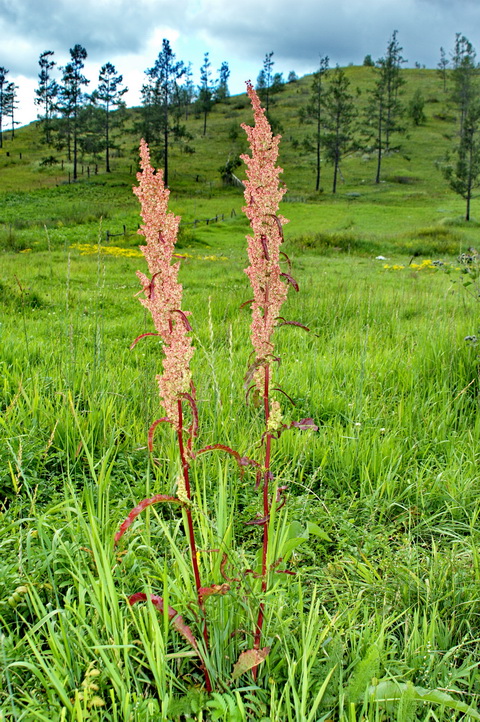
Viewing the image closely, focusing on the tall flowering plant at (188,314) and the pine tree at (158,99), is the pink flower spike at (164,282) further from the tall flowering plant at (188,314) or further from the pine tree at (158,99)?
the pine tree at (158,99)

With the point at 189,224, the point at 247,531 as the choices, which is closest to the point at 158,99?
the point at 189,224

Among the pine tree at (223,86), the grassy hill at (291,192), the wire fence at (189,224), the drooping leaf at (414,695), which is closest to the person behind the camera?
the drooping leaf at (414,695)

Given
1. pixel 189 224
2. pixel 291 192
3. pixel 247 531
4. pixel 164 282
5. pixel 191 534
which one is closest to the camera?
pixel 164 282

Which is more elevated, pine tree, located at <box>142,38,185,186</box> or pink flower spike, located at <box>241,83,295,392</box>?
pine tree, located at <box>142,38,185,186</box>

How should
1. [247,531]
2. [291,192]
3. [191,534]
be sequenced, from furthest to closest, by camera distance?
[291,192] → [247,531] → [191,534]

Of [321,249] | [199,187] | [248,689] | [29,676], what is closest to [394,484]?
[248,689]

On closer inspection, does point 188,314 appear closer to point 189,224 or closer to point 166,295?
point 166,295

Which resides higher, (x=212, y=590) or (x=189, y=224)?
(x=189, y=224)

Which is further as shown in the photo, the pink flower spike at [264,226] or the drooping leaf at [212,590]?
the pink flower spike at [264,226]

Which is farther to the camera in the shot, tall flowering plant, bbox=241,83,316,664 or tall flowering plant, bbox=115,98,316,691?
tall flowering plant, bbox=241,83,316,664

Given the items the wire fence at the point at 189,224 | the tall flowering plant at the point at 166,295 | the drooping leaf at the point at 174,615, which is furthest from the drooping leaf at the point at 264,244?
the wire fence at the point at 189,224

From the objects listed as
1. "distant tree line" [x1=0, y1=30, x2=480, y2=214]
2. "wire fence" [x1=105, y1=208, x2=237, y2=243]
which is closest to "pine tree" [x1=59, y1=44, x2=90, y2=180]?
"distant tree line" [x1=0, y1=30, x2=480, y2=214]

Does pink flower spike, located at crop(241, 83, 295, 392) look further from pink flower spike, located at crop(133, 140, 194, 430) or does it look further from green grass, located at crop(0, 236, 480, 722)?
green grass, located at crop(0, 236, 480, 722)

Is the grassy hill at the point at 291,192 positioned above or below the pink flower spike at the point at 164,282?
above
